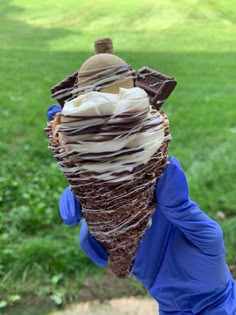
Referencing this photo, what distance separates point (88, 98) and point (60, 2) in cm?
1243

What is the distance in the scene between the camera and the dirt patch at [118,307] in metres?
2.18

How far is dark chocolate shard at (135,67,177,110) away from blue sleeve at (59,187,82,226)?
0.32 metres

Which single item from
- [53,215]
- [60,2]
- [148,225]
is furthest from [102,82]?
[60,2]

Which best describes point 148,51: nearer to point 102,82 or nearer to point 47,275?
point 47,275

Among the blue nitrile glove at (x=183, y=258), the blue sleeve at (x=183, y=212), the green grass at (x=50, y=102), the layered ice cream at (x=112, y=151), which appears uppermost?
the layered ice cream at (x=112, y=151)

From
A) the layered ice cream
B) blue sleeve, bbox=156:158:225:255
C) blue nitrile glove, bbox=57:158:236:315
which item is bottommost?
blue nitrile glove, bbox=57:158:236:315

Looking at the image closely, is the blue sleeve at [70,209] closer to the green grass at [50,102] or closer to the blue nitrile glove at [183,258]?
the blue nitrile glove at [183,258]

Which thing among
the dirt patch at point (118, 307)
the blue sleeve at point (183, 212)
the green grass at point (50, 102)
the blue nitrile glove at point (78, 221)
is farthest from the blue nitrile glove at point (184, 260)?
the green grass at point (50, 102)

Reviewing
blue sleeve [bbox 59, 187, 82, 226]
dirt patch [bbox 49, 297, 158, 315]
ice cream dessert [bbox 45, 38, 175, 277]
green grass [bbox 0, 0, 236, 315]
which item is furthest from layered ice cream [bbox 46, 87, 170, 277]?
green grass [bbox 0, 0, 236, 315]

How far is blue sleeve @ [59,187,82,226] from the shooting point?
1.27 metres

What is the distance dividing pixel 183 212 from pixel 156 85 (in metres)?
0.28

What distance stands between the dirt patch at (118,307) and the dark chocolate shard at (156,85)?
1.31m

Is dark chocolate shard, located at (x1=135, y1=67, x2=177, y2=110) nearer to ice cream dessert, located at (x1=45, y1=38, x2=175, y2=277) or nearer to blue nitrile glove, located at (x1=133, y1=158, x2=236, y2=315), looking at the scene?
ice cream dessert, located at (x1=45, y1=38, x2=175, y2=277)

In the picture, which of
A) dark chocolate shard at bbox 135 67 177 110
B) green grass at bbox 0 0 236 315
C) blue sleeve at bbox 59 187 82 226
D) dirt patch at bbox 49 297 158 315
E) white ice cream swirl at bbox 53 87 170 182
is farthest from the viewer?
green grass at bbox 0 0 236 315
